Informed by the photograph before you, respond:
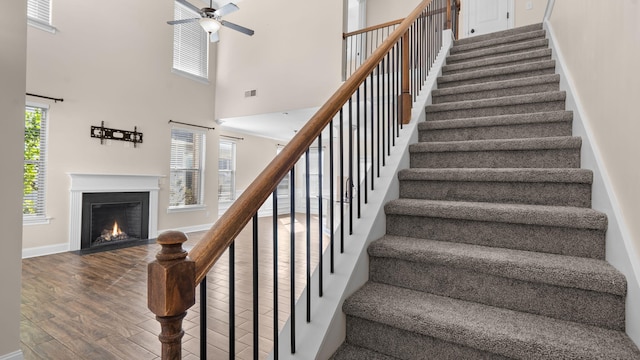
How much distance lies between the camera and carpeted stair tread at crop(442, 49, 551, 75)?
109 inches

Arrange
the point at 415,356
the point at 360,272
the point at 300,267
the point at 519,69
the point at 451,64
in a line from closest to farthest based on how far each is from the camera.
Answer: the point at 415,356 → the point at 360,272 → the point at 519,69 → the point at 451,64 → the point at 300,267

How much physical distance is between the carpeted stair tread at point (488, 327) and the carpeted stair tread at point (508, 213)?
408mm

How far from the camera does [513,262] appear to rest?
48.9 inches

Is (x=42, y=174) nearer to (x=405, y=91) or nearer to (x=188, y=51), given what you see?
(x=188, y=51)

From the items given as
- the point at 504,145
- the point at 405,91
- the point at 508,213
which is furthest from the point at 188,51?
the point at 508,213

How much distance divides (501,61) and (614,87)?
5.77 feet

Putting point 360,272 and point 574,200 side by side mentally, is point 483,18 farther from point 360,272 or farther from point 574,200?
point 360,272

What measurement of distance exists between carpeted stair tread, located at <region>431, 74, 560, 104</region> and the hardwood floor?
2184mm

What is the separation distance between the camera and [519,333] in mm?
1059

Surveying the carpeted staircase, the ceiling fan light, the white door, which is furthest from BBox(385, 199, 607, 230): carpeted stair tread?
the white door

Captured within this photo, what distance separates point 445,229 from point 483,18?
5487 mm

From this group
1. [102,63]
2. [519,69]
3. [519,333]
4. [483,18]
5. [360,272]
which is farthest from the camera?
[483,18]

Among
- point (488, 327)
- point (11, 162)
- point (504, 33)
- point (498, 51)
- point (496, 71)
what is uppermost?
point (504, 33)

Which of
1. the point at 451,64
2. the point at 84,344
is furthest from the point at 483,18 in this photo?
the point at 84,344
